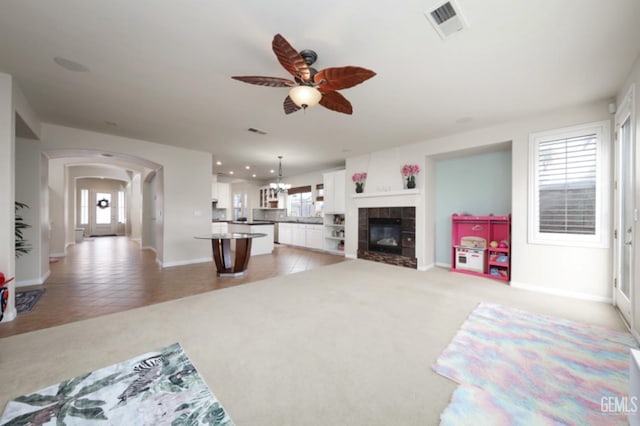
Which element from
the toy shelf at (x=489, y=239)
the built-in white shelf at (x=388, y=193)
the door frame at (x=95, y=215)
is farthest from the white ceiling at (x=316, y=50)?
the door frame at (x=95, y=215)

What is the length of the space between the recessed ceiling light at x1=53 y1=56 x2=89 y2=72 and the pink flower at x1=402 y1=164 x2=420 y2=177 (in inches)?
206

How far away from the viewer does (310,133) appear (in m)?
4.78

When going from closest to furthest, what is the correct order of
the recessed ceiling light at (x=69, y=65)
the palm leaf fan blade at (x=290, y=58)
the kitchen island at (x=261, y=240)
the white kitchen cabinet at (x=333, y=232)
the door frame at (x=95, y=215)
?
the palm leaf fan blade at (x=290, y=58)
the recessed ceiling light at (x=69, y=65)
the kitchen island at (x=261, y=240)
the white kitchen cabinet at (x=333, y=232)
the door frame at (x=95, y=215)

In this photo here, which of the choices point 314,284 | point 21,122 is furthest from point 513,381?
point 21,122

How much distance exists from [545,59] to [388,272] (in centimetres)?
384

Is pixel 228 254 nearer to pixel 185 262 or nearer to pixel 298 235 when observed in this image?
pixel 185 262

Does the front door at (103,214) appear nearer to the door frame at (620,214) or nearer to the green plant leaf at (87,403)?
the green plant leaf at (87,403)

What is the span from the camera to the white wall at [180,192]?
518cm

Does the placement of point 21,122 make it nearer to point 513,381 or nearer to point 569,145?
point 513,381

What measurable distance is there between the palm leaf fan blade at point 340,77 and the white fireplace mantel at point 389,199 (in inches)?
143

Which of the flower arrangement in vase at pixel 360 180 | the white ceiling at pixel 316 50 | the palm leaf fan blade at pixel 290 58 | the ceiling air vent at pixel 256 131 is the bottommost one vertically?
the flower arrangement in vase at pixel 360 180

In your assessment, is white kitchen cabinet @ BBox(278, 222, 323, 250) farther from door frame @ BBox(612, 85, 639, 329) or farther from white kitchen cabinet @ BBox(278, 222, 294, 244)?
door frame @ BBox(612, 85, 639, 329)

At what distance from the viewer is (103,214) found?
44.9ft

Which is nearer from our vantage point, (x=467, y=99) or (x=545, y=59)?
(x=545, y=59)
